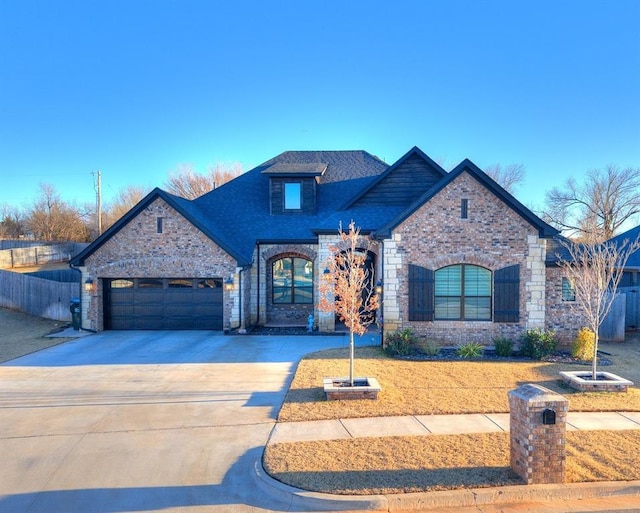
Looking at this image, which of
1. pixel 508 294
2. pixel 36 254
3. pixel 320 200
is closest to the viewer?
pixel 508 294

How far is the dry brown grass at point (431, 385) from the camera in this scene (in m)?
7.79

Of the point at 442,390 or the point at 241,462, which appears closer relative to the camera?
the point at 241,462

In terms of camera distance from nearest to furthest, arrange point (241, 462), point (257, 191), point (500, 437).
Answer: point (241, 462) → point (500, 437) → point (257, 191)

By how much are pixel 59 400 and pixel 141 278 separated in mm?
8256

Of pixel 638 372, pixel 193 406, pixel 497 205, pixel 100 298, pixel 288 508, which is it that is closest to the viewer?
pixel 288 508

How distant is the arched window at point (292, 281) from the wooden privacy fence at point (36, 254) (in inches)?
1066

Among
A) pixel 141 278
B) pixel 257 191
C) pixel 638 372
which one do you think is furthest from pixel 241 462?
pixel 257 191

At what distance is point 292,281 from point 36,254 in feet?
99.5

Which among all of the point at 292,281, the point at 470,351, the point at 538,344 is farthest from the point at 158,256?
the point at 538,344

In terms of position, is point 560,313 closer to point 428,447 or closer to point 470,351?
point 470,351

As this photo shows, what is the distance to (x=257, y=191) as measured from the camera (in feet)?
66.3

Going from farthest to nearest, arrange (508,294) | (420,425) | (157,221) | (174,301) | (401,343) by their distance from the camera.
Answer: (174,301), (157,221), (508,294), (401,343), (420,425)

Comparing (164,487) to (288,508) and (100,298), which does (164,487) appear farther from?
(100,298)

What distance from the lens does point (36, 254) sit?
121 ft
